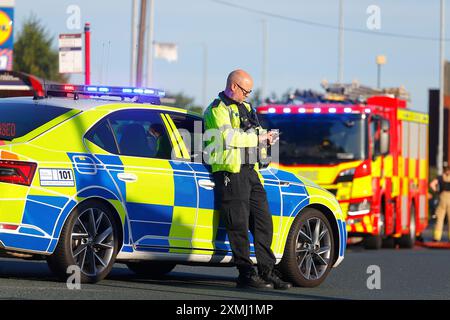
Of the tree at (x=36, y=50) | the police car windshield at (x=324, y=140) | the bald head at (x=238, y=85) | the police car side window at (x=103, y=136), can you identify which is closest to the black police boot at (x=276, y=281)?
the bald head at (x=238, y=85)

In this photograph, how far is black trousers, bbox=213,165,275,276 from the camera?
10773 mm

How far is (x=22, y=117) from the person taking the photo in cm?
1032

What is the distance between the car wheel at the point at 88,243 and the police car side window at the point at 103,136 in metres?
0.51

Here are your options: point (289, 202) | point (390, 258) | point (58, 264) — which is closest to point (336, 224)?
point (289, 202)

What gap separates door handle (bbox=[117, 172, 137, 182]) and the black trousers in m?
0.85

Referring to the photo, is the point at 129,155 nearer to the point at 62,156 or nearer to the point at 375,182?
the point at 62,156

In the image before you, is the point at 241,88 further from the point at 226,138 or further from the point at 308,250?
the point at 308,250

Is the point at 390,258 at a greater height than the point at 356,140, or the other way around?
the point at 356,140

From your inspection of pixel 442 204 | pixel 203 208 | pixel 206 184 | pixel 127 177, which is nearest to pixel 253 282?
pixel 203 208

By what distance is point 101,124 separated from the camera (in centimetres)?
1045

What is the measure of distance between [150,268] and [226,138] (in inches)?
74.5

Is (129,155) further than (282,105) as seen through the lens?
No

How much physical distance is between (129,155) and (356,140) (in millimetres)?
10268

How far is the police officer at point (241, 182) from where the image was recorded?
1077 centimetres
